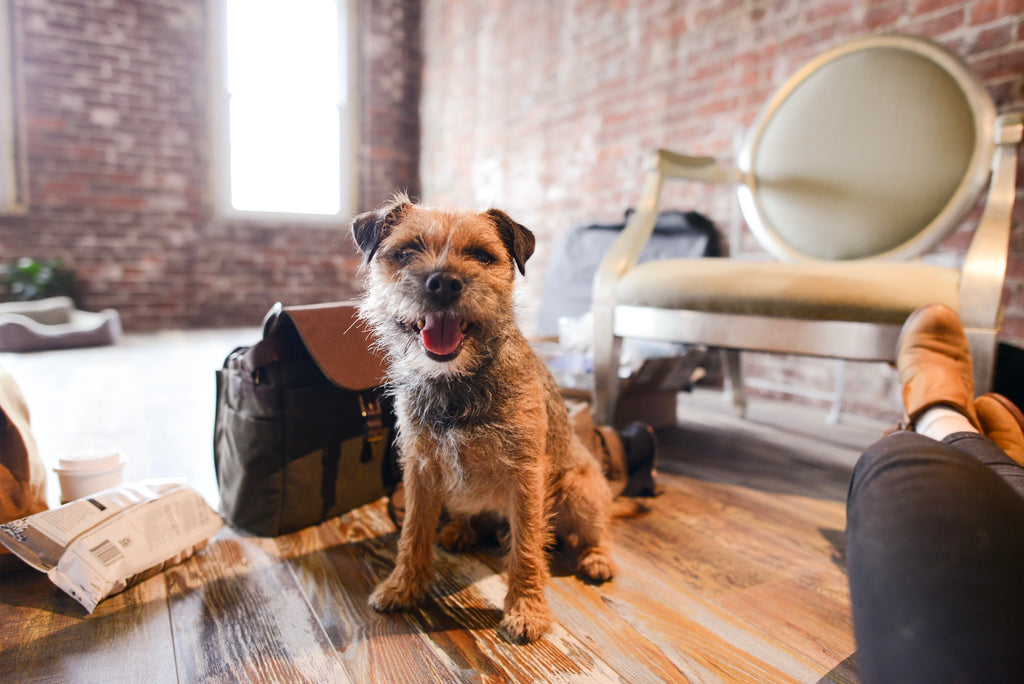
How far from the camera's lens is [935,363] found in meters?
1.27

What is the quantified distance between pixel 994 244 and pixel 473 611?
1.47m

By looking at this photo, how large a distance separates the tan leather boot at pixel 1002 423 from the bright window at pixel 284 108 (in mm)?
5667

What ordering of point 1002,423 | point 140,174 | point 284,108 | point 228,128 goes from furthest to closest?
point 284,108 → point 228,128 → point 140,174 → point 1002,423

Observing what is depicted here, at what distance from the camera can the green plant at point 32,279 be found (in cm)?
454

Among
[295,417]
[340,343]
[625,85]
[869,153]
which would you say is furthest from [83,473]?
[625,85]

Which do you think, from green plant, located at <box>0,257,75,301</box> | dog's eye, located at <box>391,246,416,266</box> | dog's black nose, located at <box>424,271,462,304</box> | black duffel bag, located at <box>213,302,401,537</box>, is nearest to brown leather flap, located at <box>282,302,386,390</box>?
black duffel bag, located at <box>213,302,401,537</box>

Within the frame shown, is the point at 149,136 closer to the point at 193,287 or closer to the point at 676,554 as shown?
the point at 193,287

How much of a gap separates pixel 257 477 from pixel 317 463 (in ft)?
0.44

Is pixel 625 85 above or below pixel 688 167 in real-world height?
above

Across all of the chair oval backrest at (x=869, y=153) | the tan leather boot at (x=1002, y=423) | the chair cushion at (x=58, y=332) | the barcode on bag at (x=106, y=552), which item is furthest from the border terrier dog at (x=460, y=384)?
the chair cushion at (x=58, y=332)

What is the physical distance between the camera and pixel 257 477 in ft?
4.57

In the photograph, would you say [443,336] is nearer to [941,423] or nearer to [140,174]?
[941,423]

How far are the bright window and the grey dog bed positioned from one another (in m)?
1.58

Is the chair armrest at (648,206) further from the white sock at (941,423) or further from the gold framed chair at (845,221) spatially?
the white sock at (941,423)
